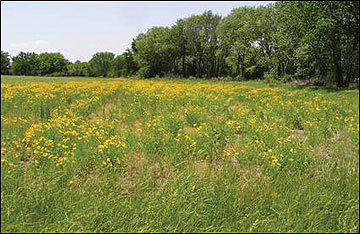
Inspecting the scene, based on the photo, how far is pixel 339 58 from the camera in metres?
24.2

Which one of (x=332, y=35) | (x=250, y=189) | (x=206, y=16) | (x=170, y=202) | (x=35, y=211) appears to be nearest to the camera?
(x=35, y=211)

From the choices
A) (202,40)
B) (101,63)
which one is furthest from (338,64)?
(101,63)

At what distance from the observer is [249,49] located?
46531 millimetres

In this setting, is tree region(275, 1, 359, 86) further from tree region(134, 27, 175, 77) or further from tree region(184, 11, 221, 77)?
tree region(134, 27, 175, 77)

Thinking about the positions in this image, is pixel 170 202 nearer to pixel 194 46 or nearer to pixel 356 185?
pixel 356 185

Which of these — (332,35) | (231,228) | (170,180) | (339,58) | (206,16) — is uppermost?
(206,16)

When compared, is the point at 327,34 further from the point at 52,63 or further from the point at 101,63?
the point at 101,63

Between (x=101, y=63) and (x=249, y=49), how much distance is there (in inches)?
1909

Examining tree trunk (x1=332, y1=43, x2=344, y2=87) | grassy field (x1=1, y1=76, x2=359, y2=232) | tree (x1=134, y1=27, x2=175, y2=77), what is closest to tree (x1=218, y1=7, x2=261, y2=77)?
tree (x1=134, y1=27, x2=175, y2=77)

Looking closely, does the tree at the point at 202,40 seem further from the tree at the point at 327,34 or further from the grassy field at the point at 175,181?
the grassy field at the point at 175,181

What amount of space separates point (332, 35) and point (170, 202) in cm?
2310

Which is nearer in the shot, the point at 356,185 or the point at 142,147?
the point at 356,185

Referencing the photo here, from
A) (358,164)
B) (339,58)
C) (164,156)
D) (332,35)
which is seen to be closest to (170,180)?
(164,156)

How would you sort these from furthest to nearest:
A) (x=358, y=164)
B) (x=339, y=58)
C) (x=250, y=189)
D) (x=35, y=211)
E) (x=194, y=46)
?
(x=194, y=46), (x=339, y=58), (x=358, y=164), (x=250, y=189), (x=35, y=211)
